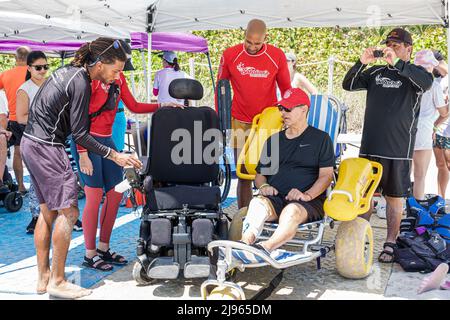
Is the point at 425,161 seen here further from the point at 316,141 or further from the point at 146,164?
the point at 146,164

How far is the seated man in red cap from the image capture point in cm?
417

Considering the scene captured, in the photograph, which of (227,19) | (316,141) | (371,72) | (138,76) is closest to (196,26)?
(227,19)

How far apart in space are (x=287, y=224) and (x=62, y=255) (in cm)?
153

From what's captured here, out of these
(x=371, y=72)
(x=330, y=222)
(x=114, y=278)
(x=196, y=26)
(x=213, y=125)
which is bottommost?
(x=114, y=278)

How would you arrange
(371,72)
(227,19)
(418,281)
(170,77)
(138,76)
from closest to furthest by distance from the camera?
(418,281), (371,72), (227,19), (170,77), (138,76)

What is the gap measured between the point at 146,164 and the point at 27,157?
94 cm

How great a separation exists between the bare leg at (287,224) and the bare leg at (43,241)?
1.48 meters

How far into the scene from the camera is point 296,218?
3.95 m

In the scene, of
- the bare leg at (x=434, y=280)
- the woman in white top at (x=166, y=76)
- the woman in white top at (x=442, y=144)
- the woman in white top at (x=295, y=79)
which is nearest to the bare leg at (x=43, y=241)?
the bare leg at (x=434, y=280)

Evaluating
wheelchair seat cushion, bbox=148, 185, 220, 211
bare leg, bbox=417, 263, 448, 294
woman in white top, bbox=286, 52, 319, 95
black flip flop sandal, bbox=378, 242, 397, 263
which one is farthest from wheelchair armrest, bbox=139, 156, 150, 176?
woman in white top, bbox=286, 52, 319, 95

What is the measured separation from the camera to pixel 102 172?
461 centimetres

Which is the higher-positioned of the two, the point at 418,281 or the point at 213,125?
the point at 213,125

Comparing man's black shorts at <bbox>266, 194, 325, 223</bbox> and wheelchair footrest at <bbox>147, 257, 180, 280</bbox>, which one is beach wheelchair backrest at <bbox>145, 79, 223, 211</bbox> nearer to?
man's black shorts at <bbox>266, 194, 325, 223</bbox>

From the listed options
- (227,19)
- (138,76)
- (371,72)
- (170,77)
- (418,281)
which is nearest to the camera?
(418,281)
